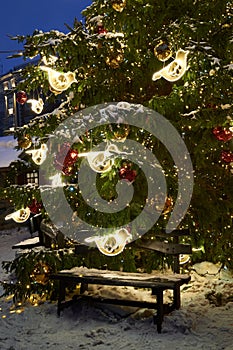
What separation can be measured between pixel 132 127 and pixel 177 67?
1.39 metres

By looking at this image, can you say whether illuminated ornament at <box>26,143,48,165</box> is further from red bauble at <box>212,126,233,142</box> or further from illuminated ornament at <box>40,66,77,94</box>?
red bauble at <box>212,126,233,142</box>

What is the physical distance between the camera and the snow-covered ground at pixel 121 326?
18.2ft

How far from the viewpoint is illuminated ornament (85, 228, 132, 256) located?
6.31 m

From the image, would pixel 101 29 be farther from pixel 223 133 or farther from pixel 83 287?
pixel 83 287

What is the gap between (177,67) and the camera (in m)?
5.36

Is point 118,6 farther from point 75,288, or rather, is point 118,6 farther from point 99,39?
point 75,288

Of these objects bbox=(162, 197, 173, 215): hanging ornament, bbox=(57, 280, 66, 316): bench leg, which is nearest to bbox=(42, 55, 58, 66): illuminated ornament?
bbox=(162, 197, 173, 215): hanging ornament

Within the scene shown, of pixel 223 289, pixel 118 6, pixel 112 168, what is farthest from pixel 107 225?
pixel 118 6

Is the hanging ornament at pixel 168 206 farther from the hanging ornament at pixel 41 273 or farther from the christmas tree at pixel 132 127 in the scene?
the hanging ornament at pixel 41 273

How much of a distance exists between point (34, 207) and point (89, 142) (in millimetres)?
1582

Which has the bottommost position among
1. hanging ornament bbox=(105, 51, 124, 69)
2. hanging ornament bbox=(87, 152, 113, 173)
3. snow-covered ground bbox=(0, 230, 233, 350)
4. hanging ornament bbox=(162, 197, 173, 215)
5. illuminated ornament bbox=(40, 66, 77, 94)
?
snow-covered ground bbox=(0, 230, 233, 350)

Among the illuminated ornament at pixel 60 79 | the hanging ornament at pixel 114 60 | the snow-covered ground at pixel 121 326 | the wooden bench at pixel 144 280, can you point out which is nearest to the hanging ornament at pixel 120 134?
the illuminated ornament at pixel 60 79

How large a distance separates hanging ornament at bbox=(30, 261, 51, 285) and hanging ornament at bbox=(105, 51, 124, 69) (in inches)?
149

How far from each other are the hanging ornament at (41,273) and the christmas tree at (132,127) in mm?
801
